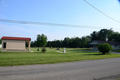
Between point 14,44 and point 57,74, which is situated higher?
point 14,44

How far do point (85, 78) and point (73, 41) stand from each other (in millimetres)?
88663

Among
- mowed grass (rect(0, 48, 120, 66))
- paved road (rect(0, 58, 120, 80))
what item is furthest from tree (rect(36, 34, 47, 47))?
paved road (rect(0, 58, 120, 80))

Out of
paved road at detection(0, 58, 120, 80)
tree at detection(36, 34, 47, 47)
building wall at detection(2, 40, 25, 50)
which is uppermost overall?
tree at detection(36, 34, 47, 47)

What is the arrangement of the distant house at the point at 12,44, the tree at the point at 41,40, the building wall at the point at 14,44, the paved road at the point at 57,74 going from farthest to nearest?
1. the tree at the point at 41,40
2. the building wall at the point at 14,44
3. the distant house at the point at 12,44
4. the paved road at the point at 57,74

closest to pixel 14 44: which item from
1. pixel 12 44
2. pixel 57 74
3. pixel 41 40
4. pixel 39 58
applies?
pixel 12 44

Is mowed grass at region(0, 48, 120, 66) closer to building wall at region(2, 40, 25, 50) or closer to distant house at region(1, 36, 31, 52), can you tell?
distant house at region(1, 36, 31, 52)

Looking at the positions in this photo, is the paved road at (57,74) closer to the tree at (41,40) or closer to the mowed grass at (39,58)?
the mowed grass at (39,58)

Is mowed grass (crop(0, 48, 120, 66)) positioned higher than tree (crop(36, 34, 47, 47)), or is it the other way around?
tree (crop(36, 34, 47, 47))

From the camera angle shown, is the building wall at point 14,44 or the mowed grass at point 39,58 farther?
the building wall at point 14,44

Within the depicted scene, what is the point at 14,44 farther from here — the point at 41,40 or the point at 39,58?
the point at 41,40

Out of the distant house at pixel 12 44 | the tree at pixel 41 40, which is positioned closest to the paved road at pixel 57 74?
the distant house at pixel 12 44

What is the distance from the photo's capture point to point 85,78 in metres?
5.38

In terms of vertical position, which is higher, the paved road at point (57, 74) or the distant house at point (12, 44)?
the distant house at point (12, 44)

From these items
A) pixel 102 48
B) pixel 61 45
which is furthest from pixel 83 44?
pixel 102 48
